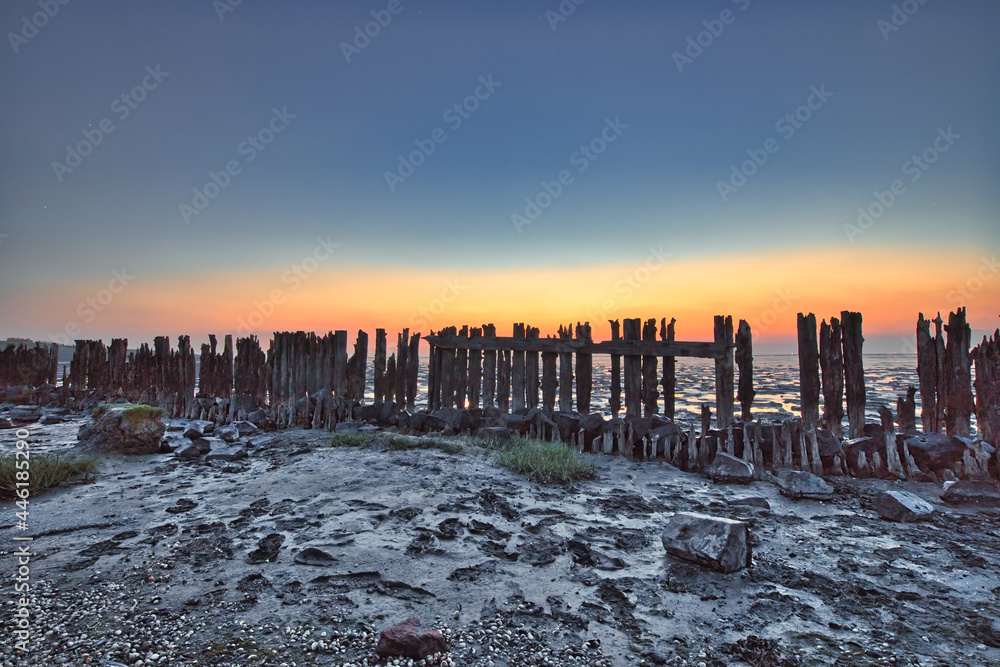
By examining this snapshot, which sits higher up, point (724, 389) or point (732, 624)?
point (724, 389)

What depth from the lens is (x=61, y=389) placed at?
1431 cm

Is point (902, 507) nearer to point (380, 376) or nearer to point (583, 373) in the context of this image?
point (583, 373)

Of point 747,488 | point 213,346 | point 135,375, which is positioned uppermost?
point 213,346

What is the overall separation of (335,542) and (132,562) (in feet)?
4.37

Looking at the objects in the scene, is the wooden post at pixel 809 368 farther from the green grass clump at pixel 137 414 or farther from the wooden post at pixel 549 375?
the green grass clump at pixel 137 414

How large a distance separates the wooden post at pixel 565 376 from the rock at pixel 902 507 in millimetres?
4508

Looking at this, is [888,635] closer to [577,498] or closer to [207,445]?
[577,498]

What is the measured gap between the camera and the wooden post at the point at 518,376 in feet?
28.5

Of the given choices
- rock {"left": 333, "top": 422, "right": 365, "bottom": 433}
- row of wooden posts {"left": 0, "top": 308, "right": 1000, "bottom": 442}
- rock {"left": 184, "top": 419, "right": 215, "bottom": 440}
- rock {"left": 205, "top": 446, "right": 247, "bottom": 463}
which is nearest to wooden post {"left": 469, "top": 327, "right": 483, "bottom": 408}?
row of wooden posts {"left": 0, "top": 308, "right": 1000, "bottom": 442}

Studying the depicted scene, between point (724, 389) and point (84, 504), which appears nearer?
point (84, 504)

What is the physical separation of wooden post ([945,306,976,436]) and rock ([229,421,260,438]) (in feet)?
35.6

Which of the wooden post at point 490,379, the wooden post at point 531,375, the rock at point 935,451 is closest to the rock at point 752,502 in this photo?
the rock at point 935,451

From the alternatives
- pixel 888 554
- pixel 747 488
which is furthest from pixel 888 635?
pixel 747 488

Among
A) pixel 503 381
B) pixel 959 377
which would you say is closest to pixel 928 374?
pixel 959 377
